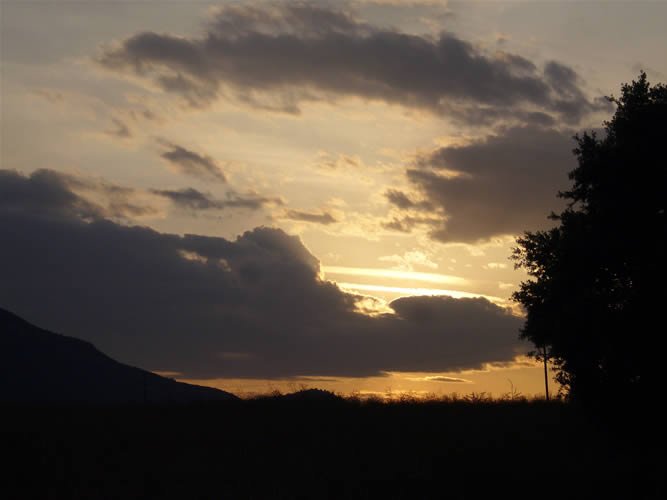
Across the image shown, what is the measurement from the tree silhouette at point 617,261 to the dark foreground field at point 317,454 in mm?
2718

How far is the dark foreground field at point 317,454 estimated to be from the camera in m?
26.8

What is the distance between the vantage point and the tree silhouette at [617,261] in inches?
1128

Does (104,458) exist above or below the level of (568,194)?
below

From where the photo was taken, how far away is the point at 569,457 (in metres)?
30.5

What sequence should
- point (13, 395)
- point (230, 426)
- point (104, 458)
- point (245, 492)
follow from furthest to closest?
point (13, 395) → point (230, 426) → point (104, 458) → point (245, 492)

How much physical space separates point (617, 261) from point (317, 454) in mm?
14150

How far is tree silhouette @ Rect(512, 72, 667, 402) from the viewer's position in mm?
28641

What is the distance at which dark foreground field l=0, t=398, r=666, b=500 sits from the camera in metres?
26.8

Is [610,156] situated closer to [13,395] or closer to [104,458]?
[104,458]

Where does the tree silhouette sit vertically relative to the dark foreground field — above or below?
above

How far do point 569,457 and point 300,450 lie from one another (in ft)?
35.3

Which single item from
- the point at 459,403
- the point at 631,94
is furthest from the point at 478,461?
the point at 631,94

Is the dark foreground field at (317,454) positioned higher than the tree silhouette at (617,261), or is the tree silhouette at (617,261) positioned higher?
the tree silhouette at (617,261)

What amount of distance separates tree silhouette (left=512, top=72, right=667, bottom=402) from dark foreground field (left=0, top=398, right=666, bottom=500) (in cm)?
272
